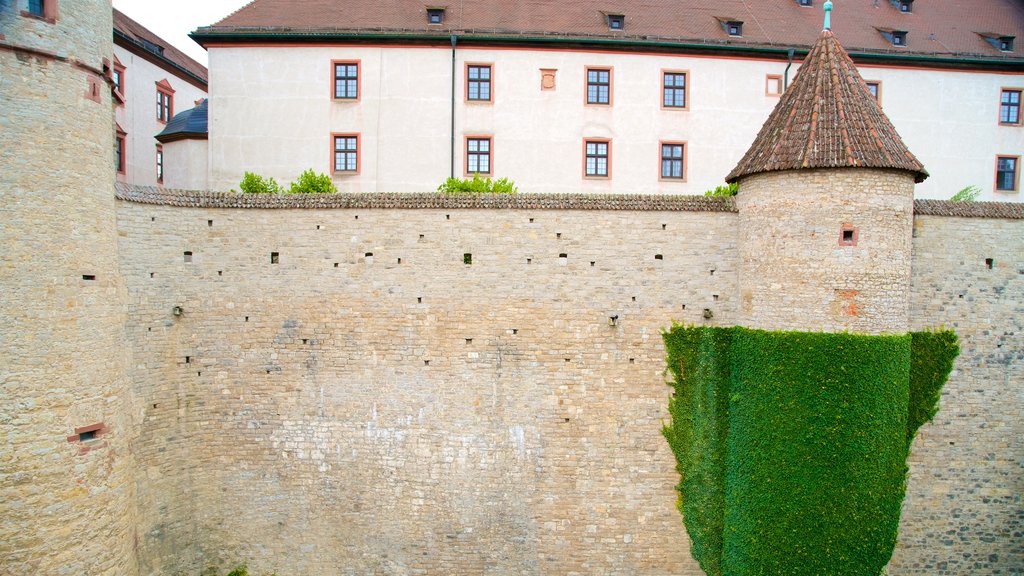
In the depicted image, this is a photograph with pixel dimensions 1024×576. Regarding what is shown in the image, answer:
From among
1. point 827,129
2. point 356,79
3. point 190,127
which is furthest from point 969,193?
point 190,127

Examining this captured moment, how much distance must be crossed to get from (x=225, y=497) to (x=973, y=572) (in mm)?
15673

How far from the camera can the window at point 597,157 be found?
63.8 feet

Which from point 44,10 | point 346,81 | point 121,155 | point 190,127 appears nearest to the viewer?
point 44,10

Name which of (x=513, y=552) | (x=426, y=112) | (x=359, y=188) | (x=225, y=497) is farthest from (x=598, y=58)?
(x=225, y=497)

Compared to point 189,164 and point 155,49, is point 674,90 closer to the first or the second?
point 189,164

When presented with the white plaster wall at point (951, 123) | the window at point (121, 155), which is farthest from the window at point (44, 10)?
the white plaster wall at point (951, 123)

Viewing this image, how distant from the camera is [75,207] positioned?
9656mm

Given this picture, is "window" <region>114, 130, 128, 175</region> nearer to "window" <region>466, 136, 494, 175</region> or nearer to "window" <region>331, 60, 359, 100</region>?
"window" <region>331, 60, 359, 100</region>

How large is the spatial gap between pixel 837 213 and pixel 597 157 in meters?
9.82

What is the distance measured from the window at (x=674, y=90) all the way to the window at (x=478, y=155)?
6028 mm

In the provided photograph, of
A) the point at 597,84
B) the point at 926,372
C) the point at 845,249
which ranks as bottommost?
the point at 926,372

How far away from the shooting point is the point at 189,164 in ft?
64.6

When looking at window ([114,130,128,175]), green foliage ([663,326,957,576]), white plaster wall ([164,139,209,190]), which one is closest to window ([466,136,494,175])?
white plaster wall ([164,139,209,190])

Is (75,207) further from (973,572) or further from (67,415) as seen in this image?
(973,572)
